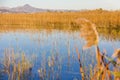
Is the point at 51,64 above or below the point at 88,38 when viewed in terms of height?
below

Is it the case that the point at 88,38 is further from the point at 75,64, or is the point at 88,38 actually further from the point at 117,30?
the point at 117,30

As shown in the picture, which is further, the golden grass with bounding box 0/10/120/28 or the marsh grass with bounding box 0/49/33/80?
the golden grass with bounding box 0/10/120/28

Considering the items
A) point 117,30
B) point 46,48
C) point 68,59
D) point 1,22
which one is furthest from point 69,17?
point 68,59

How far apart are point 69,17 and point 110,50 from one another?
10.4 meters

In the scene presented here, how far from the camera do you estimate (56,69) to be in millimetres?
5941

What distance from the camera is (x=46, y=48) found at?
8.53 meters

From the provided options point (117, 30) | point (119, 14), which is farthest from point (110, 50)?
point (119, 14)

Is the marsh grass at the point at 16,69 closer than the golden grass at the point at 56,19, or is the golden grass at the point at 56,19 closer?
the marsh grass at the point at 16,69

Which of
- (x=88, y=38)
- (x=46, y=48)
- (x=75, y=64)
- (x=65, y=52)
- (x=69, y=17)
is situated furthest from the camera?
(x=69, y=17)

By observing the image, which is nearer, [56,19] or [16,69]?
[16,69]

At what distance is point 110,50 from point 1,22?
11695 millimetres

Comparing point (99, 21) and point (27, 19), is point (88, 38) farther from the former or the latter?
point (27, 19)

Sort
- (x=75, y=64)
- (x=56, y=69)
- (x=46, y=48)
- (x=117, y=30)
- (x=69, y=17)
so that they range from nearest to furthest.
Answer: (x=56, y=69), (x=75, y=64), (x=46, y=48), (x=117, y=30), (x=69, y=17)

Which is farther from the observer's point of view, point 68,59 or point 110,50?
point 110,50
